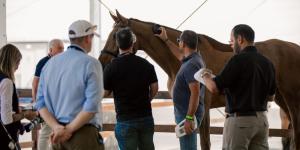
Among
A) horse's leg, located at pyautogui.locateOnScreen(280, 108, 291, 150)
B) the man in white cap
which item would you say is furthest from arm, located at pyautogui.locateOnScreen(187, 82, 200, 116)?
horse's leg, located at pyautogui.locateOnScreen(280, 108, 291, 150)

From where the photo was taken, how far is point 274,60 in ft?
16.8

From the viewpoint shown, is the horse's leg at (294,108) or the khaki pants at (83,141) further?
the horse's leg at (294,108)

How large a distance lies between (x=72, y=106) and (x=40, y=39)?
5437 millimetres

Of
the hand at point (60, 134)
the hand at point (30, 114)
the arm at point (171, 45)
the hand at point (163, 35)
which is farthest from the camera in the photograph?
the hand at point (163, 35)

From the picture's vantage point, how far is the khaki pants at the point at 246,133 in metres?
2.91

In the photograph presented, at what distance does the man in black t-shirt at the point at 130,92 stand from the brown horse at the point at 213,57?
115 centimetres

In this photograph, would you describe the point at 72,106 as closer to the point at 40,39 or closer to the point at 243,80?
the point at 243,80

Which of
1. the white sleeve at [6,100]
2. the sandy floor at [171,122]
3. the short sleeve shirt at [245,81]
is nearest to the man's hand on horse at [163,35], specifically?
the short sleeve shirt at [245,81]

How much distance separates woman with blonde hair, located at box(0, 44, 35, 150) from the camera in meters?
3.23

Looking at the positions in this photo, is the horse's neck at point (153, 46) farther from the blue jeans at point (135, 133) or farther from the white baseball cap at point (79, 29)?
the white baseball cap at point (79, 29)

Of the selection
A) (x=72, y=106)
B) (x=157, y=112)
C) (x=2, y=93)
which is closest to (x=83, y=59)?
(x=72, y=106)

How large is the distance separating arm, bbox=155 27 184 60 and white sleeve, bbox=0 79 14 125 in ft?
5.19

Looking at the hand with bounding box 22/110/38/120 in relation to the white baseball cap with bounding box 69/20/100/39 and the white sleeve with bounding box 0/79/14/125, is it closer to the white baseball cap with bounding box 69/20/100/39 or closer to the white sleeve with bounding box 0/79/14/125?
the white sleeve with bounding box 0/79/14/125

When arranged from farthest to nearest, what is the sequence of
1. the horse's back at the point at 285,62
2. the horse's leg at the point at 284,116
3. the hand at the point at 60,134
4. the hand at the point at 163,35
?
the horse's leg at the point at 284,116
the horse's back at the point at 285,62
the hand at the point at 163,35
the hand at the point at 60,134
